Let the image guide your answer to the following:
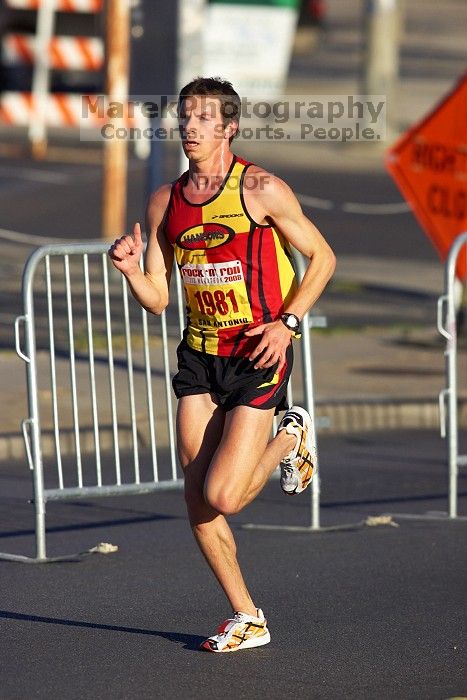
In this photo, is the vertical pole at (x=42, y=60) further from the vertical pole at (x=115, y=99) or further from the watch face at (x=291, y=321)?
the watch face at (x=291, y=321)

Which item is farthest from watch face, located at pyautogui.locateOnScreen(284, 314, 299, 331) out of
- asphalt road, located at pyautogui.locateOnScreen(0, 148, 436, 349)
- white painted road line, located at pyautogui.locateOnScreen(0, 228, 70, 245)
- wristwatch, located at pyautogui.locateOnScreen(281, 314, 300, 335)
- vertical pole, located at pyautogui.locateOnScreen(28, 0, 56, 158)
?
vertical pole, located at pyautogui.locateOnScreen(28, 0, 56, 158)

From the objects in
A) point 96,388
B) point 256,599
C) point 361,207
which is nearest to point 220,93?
point 256,599

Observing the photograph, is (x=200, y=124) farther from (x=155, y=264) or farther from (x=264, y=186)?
(x=155, y=264)

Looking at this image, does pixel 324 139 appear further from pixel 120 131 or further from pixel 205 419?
pixel 205 419

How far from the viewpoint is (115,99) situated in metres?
18.2

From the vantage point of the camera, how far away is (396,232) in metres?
22.0

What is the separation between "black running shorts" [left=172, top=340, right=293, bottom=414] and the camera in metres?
6.44

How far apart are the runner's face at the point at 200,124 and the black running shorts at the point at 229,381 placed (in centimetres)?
79

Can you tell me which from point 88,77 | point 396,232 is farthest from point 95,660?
point 88,77

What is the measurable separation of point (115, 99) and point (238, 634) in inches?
487

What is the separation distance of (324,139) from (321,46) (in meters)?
19.7

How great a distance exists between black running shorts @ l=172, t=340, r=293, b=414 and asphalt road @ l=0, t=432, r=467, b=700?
0.98m

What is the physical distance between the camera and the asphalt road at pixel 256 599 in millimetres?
6184

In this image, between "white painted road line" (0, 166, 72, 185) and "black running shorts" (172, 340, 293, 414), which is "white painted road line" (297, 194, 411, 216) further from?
"black running shorts" (172, 340, 293, 414)
